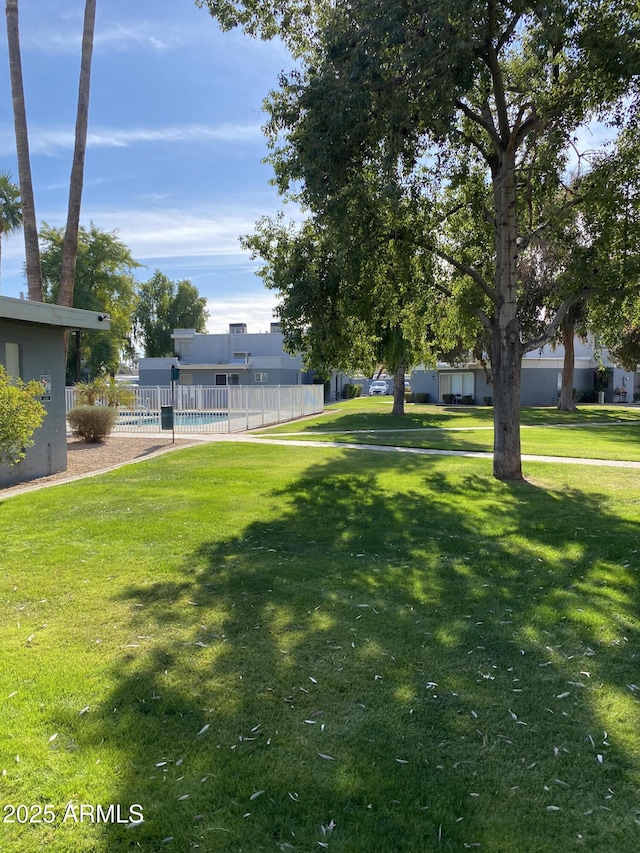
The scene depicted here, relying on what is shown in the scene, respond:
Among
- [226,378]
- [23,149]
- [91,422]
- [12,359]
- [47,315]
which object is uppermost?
[23,149]

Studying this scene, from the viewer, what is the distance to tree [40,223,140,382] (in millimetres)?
37094

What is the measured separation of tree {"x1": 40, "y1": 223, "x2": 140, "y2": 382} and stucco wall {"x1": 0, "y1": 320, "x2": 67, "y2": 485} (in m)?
26.3

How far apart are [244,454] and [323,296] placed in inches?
181

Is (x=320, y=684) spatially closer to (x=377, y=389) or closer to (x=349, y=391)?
(x=349, y=391)

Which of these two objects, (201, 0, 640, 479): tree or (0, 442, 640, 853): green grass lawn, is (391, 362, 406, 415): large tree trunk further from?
(0, 442, 640, 853): green grass lawn

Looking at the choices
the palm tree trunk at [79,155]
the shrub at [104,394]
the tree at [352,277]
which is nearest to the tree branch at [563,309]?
the tree at [352,277]

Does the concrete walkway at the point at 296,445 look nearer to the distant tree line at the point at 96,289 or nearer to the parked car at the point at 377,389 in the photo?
the distant tree line at the point at 96,289

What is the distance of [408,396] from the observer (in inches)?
1833

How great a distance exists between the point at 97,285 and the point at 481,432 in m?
29.1

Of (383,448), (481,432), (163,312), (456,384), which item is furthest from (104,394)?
(163,312)

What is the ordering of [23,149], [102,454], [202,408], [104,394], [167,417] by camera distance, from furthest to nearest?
[202,408], [104,394], [167,417], [23,149], [102,454]

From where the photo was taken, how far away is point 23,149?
14.3 meters

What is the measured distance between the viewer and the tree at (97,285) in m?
37.1

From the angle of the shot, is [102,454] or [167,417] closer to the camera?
[102,454]
